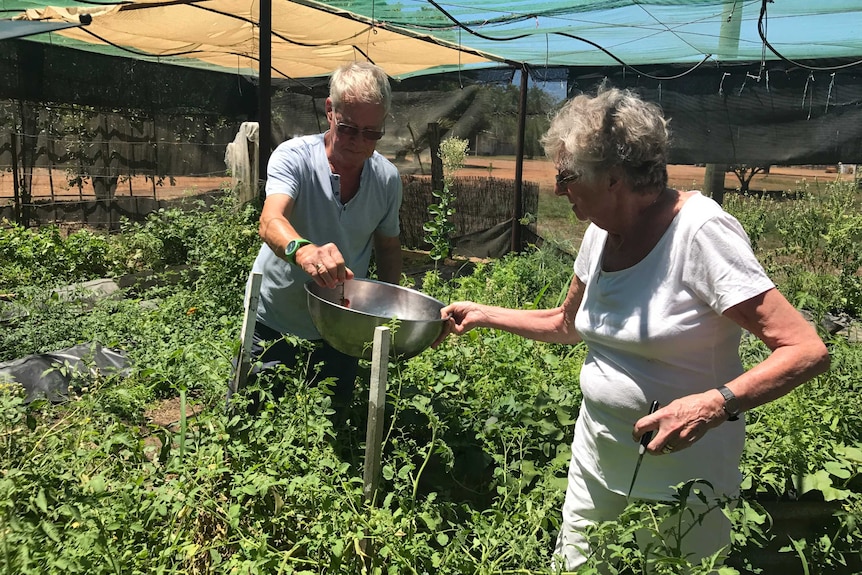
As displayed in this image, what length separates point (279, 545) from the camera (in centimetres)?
180

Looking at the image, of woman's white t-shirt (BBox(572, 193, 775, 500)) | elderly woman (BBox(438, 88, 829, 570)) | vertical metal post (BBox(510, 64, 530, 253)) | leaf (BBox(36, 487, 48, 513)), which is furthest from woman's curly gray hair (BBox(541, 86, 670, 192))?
vertical metal post (BBox(510, 64, 530, 253))

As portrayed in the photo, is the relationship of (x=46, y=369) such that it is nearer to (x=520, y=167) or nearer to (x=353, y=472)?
(x=353, y=472)

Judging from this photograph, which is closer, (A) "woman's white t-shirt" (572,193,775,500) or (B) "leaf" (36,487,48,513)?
(B) "leaf" (36,487,48,513)

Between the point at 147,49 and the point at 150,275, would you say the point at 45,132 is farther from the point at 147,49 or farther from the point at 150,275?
the point at 150,275

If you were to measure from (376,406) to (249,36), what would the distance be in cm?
719

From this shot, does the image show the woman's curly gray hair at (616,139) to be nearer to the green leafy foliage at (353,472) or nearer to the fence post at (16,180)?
the green leafy foliage at (353,472)

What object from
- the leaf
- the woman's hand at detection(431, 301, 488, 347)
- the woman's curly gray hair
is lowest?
the leaf

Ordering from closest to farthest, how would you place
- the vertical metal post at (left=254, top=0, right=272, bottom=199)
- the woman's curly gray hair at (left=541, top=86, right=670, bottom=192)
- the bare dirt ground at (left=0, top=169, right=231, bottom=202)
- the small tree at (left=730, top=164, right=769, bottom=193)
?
the woman's curly gray hair at (left=541, top=86, right=670, bottom=192) < the vertical metal post at (left=254, top=0, right=272, bottom=199) < the small tree at (left=730, top=164, right=769, bottom=193) < the bare dirt ground at (left=0, top=169, right=231, bottom=202)

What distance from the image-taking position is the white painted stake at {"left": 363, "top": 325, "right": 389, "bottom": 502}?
5.57ft

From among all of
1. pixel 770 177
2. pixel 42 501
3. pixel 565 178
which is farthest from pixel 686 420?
pixel 770 177

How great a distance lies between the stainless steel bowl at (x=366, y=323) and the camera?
180 cm

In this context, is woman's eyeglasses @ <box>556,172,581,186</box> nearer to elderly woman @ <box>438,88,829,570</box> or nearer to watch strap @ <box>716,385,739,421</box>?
elderly woman @ <box>438,88,829,570</box>

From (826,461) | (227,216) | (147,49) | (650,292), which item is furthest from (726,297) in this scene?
(147,49)

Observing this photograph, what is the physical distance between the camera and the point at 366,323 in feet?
5.90
